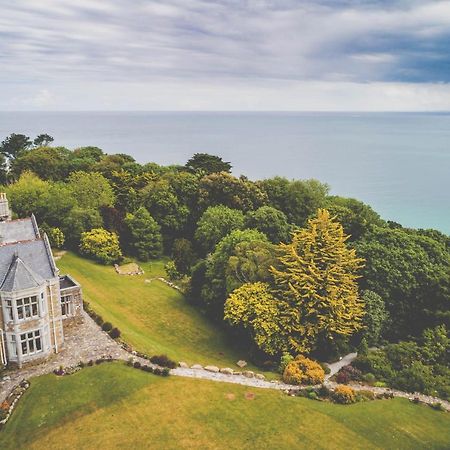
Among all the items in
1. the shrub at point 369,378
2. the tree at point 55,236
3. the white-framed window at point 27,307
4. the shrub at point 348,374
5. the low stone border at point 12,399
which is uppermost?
the tree at point 55,236

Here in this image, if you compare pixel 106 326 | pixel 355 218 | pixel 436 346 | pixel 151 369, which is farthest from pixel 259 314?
pixel 355 218

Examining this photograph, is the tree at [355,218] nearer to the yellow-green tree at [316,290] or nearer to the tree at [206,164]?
the yellow-green tree at [316,290]

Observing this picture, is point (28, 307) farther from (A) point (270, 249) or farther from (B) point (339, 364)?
(B) point (339, 364)

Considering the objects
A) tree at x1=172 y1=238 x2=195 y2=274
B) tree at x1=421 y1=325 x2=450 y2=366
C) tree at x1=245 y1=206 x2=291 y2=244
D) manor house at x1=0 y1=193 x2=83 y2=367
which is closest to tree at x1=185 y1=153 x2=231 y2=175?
tree at x1=172 y1=238 x2=195 y2=274

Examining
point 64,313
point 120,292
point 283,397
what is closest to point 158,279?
point 120,292

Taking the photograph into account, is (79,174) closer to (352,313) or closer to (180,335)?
(180,335)

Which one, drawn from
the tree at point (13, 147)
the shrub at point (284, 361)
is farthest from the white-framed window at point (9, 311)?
the tree at point (13, 147)
